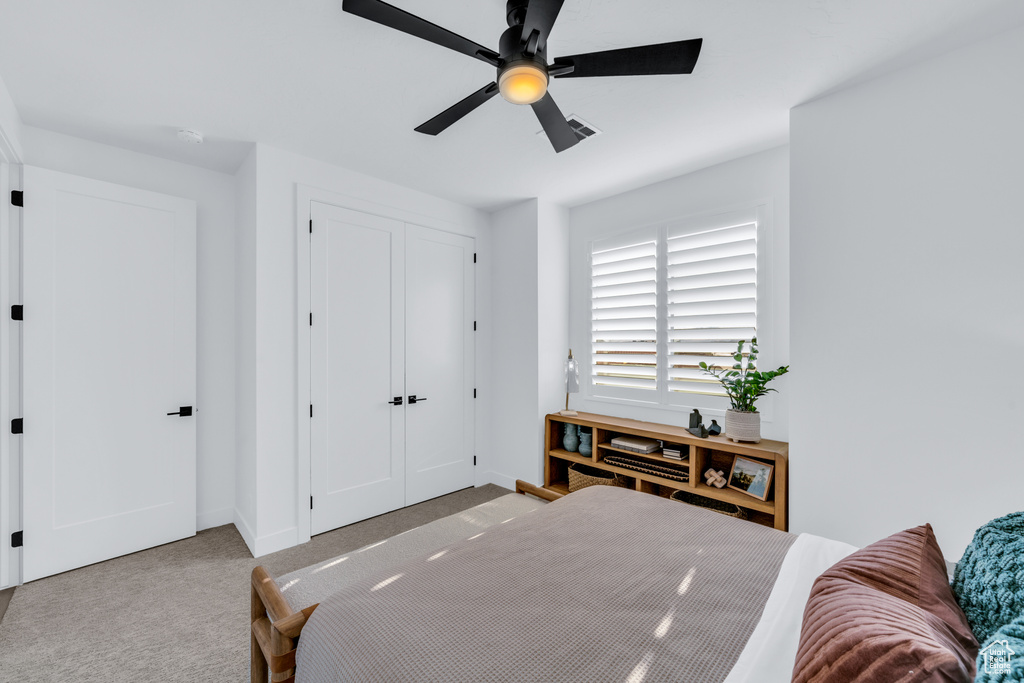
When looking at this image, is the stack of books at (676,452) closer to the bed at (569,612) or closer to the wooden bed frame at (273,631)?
the bed at (569,612)

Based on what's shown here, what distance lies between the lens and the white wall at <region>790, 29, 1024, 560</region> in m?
1.76

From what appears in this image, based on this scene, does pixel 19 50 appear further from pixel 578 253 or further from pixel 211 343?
pixel 578 253

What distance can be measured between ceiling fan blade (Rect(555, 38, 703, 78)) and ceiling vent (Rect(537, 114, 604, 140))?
867mm

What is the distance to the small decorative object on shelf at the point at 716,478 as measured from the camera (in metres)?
2.80

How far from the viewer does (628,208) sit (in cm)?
360

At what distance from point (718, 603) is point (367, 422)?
8.78 ft

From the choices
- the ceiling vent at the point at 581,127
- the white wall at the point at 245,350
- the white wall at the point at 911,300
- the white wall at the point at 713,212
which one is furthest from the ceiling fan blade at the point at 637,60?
the white wall at the point at 245,350

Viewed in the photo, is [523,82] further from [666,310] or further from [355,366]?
[355,366]

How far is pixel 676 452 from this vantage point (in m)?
2.98

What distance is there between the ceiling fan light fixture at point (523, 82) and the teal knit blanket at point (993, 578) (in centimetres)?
164

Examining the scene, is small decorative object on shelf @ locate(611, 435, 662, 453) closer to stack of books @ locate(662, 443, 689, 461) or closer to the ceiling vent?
stack of books @ locate(662, 443, 689, 461)

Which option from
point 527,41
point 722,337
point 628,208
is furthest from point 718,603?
point 628,208

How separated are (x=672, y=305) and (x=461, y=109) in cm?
213

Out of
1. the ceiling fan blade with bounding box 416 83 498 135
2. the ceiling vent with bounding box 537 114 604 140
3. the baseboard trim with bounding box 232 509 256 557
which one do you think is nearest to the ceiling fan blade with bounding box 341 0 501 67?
the ceiling fan blade with bounding box 416 83 498 135
